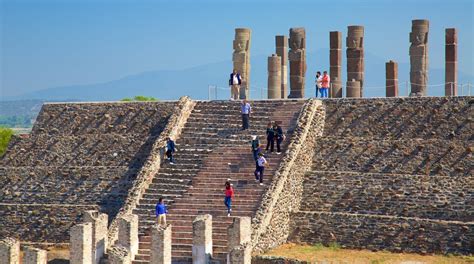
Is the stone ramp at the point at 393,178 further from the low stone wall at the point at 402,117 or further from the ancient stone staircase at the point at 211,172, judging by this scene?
the ancient stone staircase at the point at 211,172

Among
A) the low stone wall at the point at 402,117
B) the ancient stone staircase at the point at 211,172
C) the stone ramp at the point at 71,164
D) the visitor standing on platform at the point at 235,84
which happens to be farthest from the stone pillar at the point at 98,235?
the visitor standing on platform at the point at 235,84

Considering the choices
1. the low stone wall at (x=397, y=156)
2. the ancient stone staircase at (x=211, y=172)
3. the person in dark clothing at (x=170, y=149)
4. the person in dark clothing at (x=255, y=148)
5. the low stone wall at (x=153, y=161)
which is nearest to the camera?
the ancient stone staircase at (x=211, y=172)

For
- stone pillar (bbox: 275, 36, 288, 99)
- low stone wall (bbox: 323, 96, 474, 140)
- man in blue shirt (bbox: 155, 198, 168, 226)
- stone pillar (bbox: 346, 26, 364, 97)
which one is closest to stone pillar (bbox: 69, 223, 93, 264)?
man in blue shirt (bbox: 155, 198, 168, 226)

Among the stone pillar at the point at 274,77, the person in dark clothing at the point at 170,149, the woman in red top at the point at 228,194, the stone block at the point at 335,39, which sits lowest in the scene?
the woman in red top at the point at 228,194

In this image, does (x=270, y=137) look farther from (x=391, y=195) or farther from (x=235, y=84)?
(x=235, y=84)

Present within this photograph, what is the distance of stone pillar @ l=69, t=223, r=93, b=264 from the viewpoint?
4288cm

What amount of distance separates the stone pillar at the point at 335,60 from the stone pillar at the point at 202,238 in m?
18.0

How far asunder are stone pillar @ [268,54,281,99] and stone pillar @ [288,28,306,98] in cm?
86

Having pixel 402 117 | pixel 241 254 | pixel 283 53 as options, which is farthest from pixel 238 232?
pixel 283 53

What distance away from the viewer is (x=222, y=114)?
5338 cm

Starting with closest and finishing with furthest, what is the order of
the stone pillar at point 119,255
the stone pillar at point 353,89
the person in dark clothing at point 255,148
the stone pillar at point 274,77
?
the stone pillar at point 119,255
the person in dark clothing at point 255,148
the stone pillar at point 353,89
the stone pillar at point 274,77

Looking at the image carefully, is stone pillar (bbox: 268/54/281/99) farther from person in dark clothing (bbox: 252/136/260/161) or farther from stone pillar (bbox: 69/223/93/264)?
stone pillar (bbox: 69/223/93/264)

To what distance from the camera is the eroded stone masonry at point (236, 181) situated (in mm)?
43500

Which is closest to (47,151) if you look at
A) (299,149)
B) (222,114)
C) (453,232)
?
(222,114)
